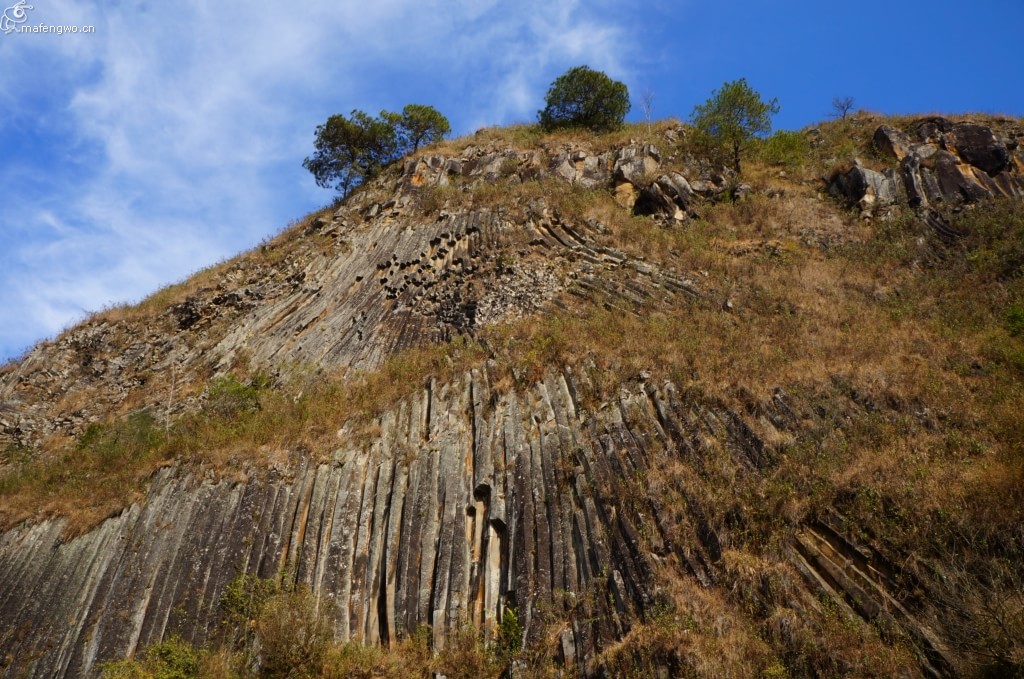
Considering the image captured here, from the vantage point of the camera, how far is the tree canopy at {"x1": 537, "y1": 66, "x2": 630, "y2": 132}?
100ft

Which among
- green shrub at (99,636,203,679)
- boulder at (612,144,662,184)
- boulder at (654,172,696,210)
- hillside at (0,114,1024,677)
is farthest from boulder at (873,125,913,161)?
green shrub at (99,636,203,679)

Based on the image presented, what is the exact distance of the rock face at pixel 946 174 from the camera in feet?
66.8

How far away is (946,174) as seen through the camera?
2103cm

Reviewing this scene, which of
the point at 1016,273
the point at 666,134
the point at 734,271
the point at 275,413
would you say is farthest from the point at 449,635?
the point at 666,134

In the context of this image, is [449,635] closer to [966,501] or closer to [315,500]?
[315,500]

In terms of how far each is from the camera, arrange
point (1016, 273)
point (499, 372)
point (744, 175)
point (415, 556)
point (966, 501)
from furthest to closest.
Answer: point (744, 175) < point (1016, 273) < point (499, 372) < point (415, 556) < point (966, 501)

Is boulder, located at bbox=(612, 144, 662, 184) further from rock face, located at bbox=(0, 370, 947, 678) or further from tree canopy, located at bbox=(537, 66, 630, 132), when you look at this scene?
rock face, located at bbox=(0, 370, 947, 678)

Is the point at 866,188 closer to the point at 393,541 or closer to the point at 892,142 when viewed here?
the point at 892,142

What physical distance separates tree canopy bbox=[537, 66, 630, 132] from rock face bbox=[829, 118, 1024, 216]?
1173 centimetres

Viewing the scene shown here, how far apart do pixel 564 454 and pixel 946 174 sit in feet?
62.6

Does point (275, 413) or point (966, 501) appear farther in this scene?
point (275, 413)

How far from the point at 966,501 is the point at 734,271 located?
11.1 metres

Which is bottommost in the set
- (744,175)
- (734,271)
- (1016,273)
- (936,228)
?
(1016,273)

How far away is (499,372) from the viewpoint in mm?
13836
